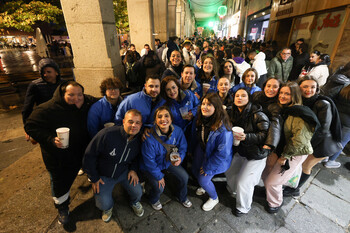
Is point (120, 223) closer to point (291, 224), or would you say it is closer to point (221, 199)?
point (221, 199)

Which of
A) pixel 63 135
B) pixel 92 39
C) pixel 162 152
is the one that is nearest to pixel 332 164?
pixel 162 152

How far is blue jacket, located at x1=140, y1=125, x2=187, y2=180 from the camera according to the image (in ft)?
8.34

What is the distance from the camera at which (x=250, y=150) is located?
2473mm

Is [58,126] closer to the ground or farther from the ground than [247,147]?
farther from the ground

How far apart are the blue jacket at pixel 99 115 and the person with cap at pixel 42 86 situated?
1006mm

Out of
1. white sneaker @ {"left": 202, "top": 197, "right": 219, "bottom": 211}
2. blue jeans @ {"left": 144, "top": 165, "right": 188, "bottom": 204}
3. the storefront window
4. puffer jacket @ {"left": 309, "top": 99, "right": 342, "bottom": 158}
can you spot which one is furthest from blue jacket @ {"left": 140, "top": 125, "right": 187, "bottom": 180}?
the storefront window

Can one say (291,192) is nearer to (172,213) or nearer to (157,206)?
(172,213)

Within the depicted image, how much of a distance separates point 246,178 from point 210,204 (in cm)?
79

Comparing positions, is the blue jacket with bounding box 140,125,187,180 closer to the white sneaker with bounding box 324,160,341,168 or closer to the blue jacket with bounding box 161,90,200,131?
the blue jacket with bounding box 161,90,200,131

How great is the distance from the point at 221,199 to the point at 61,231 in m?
2.61

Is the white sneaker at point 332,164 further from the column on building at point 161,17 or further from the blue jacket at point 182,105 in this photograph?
the column on building at point 161,17

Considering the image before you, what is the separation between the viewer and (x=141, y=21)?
8227 millimetres

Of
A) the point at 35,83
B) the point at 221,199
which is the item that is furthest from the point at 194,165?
the point at 35,83

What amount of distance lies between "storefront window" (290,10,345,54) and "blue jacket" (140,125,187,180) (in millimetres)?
8217
